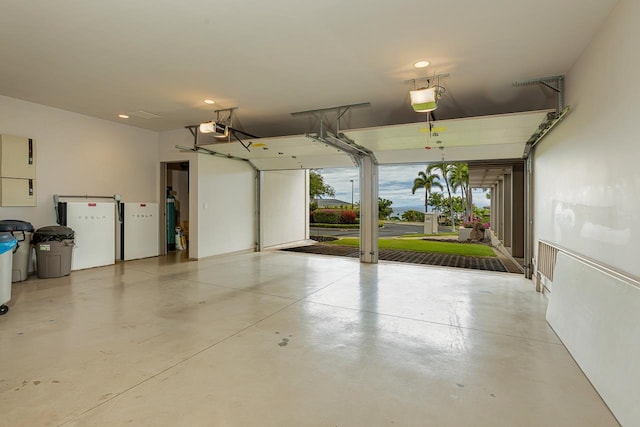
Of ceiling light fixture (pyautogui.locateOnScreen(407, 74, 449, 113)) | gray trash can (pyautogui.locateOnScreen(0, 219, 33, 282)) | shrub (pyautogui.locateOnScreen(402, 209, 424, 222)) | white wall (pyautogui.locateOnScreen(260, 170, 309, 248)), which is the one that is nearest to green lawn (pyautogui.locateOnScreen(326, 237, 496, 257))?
white wall (pyautogui.locateOnScreen(260, 170, 309, 248))

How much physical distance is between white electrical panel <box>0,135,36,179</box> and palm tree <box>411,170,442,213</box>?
2905 centimetres

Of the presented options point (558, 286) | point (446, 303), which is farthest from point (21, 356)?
point (558, 286)

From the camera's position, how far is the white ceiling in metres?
3.04

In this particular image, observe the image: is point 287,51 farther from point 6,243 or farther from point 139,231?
point 139,231

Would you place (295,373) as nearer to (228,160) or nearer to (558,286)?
(558,286)

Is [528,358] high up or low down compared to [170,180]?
down

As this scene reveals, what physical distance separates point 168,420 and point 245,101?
504 cm

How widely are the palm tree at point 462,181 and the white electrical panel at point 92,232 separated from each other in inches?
891

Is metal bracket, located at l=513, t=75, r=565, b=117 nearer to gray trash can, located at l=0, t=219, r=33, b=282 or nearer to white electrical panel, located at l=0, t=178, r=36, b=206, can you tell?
gray trash can, located at l=0, t=219, r=33, b=282

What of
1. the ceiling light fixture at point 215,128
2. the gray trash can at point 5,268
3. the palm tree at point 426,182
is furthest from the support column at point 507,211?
the palm tree at point 426,182

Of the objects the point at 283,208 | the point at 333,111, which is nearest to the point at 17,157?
the point at 333,111

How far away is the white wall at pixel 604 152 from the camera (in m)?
2.58

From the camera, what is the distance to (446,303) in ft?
14.4

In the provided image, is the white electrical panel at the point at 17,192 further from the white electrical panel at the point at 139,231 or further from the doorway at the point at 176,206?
the doorway at the point at 176,206
